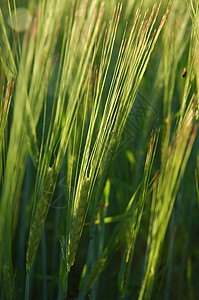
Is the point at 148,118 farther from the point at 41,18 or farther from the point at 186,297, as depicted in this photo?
the point at 186,297

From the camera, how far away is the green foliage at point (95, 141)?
528 millimetres

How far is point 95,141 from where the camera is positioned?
57cm

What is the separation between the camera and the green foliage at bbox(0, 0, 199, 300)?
528mm

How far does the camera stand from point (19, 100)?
1.25 ft

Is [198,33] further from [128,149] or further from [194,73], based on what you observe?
[128,149]

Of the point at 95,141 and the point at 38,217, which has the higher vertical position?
the point at 95,141

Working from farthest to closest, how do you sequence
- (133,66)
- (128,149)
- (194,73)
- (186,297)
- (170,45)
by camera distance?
(186,297), (128,149), (170,45), (194,73), (133,66)

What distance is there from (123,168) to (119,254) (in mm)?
238

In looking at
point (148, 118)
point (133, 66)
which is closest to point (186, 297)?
point (148, 118)

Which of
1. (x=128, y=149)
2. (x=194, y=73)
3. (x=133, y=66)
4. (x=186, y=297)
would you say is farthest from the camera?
(x=186, y=297)

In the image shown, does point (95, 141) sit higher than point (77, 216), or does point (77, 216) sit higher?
point (95, 141)

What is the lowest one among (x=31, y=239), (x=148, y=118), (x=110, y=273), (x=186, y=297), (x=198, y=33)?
(x=186, y=297)

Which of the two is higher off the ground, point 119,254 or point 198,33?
point 198,33

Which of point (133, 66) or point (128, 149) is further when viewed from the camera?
point (128, 149)
